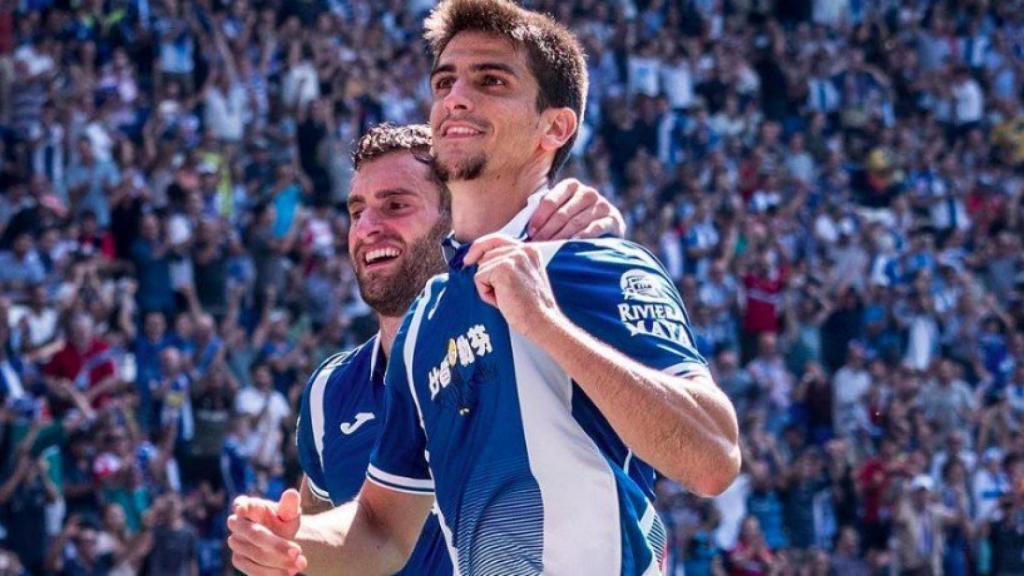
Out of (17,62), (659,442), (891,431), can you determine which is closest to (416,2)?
(17,62)

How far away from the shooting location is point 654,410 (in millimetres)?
3684

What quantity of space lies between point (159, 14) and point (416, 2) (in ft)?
14.2

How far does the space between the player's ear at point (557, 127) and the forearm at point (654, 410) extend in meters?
0.74

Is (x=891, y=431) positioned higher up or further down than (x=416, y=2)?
further down

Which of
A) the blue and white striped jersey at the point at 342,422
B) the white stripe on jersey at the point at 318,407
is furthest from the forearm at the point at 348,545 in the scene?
the white stripe on jersey at the point at 318,407

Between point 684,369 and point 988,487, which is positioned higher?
point 684,369

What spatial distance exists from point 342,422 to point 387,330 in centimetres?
33

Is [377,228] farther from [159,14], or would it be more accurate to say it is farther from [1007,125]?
[1007,125]

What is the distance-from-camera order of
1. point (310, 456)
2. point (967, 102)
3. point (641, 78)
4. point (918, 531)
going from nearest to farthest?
1. point (310, 456)
2. point (918, 531)
3. point (641, 78)
4. point (967, 102)

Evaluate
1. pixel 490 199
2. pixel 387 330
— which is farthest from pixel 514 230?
pixel 387 330

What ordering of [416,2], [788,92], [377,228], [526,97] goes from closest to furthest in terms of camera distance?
1. [526,97]
2. [377,228]
3. [416,2]
4. [788,92]

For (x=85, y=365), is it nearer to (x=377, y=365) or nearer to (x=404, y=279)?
(x=377, y=365)

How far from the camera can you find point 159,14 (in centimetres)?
2048

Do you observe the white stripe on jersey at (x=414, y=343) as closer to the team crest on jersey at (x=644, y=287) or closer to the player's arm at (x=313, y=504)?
the team crest on jersey at (x=644, y=287)
